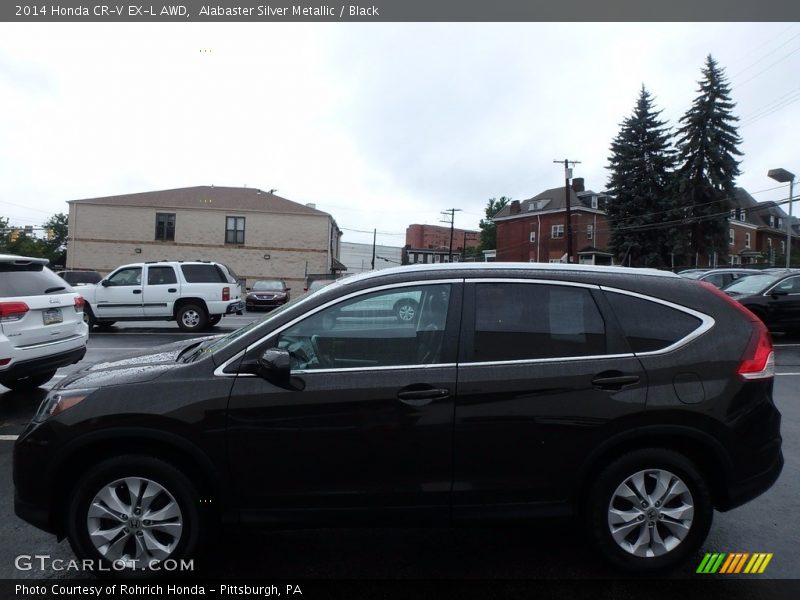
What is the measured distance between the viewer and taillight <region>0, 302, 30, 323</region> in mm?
6188

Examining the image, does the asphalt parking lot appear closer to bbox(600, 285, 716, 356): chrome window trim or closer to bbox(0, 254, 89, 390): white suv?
bbox(600, 285, 716, 356): chrome window trim

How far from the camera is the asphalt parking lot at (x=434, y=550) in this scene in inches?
128

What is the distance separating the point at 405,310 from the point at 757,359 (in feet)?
6.74

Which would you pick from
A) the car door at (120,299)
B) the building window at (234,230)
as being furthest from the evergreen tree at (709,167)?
the car door at (120,299)

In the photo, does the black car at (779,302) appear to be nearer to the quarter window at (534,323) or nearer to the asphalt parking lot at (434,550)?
the asphalt parking lot at (434,550)

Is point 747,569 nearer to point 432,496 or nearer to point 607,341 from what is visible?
point 607,341

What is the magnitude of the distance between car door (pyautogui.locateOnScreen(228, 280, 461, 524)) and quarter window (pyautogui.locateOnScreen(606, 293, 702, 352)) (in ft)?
3.45

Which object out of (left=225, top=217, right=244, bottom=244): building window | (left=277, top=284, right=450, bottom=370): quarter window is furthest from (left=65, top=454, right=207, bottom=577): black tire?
(left=225, top=217, right=244, bottom=244): building window

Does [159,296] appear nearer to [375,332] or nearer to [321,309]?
[321,309]

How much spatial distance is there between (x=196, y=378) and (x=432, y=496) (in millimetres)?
1430

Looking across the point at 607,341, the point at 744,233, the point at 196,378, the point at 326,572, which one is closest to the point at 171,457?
the point at 196,378

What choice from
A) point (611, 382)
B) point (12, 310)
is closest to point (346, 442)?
point (611, 382)

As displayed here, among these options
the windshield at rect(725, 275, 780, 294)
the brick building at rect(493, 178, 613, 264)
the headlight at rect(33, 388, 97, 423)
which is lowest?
the headlight at rect(33, 388, 97, 423)

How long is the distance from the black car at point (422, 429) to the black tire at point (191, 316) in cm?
1269
